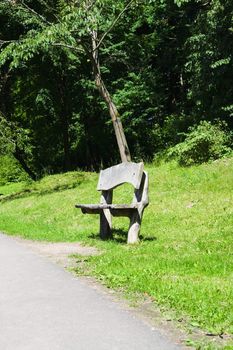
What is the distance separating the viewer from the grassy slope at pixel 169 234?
5.97m

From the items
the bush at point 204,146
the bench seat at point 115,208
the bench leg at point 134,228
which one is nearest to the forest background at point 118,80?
the bush at point 204,146

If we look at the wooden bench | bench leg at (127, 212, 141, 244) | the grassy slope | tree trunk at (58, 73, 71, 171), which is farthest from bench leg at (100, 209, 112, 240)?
tree trunk at (58, 73, 71, 171)

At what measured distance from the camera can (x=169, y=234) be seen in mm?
10711

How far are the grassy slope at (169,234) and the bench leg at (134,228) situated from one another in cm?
23

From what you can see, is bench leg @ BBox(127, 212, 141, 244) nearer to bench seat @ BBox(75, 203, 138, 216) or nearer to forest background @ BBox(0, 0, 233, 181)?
bench seat @ BBox(75, 203, 138, 216)

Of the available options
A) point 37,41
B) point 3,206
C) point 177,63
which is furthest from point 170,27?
point 3,206

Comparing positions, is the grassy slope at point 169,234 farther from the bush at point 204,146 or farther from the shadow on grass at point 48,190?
the bush at point 204,146

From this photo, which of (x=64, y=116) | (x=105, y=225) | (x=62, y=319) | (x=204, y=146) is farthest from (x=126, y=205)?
(x=64, y=116)

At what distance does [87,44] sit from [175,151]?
649 centimetres

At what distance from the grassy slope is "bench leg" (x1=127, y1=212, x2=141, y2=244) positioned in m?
0.23

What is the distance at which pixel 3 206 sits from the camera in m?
21.2

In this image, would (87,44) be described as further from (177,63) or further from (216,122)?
(177,63)

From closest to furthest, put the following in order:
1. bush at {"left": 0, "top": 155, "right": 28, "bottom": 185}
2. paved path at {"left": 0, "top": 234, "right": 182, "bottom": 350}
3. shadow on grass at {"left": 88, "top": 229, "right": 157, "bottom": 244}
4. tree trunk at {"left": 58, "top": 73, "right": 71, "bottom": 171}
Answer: paved path at {"left": 0, "top": 234, "right": 182, "bottom": 350} < shadow on grass at {"left": 88, "top": 229, "right": 157, "bottom": 244} < tree trunk at {"left": 58, "top": 73, "right": 71, "bottom": 171} < bush at {"left": 0, "top": 155, "right": 28, "bottom": 185}

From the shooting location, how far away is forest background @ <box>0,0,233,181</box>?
65.3ft
